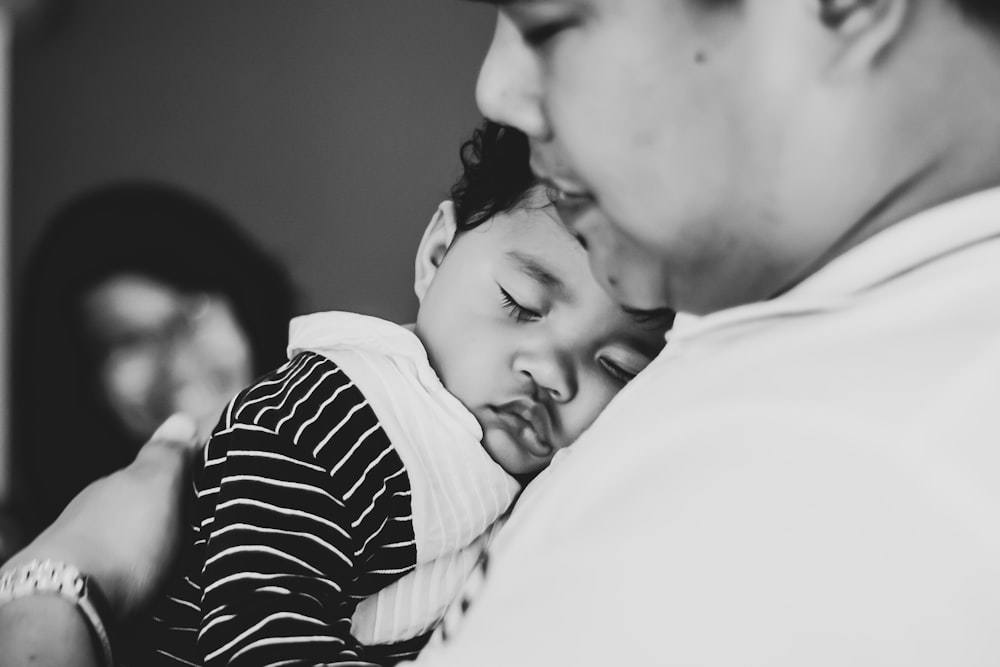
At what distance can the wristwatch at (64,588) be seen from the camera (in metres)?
0.55

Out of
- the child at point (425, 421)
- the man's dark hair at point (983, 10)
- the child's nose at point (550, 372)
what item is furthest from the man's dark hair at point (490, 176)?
the man's dark hair at point (983, 10)

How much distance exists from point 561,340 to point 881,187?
0.91 feet

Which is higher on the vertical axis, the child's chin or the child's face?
the child's face

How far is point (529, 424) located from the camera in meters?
0.58

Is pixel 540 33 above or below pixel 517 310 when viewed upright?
above

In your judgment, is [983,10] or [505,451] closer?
[983,10]

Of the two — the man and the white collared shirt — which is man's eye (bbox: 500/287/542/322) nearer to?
the man

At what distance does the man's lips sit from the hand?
0.82 feet

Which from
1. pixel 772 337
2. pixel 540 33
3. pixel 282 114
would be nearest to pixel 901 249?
pixel 772 337

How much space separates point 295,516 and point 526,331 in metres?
0.19

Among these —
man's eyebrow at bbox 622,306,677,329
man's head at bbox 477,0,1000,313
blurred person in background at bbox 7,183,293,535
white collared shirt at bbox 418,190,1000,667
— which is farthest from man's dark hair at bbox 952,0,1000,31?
blurred person in background at bbox 7,183,293,535

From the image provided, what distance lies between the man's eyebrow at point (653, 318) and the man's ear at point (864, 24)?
0.28 metres

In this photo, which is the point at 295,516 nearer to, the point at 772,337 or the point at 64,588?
the point at 64,588

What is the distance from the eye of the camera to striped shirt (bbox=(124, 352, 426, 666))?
453mm
